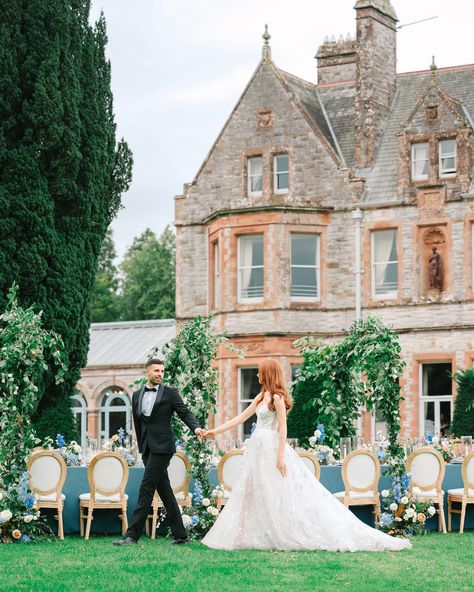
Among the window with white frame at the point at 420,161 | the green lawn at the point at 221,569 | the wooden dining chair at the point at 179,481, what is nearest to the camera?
the green lawn at the point at 221,569

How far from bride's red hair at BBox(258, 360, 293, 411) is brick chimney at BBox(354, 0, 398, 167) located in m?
19.1

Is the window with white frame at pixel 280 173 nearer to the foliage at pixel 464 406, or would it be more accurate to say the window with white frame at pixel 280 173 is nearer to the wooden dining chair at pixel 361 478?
the foliage at pixel 464 406

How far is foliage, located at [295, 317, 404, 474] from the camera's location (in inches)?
587

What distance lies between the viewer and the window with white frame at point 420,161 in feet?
97.1

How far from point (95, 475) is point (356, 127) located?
1874 centimetres

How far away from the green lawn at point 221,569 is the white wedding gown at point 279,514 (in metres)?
0.28

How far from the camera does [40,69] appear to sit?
20141 mm

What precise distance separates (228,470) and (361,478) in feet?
5.45

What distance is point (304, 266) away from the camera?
98.6 ft

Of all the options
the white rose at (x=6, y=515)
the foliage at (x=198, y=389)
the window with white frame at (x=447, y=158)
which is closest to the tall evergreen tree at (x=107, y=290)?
the window with white frame at (x=447, y=158)

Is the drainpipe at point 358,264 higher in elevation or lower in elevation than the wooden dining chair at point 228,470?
higher

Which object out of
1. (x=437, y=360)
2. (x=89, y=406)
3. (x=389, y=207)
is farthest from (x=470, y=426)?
(x=89, y=406)

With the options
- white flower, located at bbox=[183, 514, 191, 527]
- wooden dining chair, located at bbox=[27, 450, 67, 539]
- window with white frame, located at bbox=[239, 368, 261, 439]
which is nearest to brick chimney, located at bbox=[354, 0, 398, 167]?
window with white frame, located at bbox=[239, 368, 261, 439]

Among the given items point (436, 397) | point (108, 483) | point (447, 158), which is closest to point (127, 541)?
point (108, 483)
